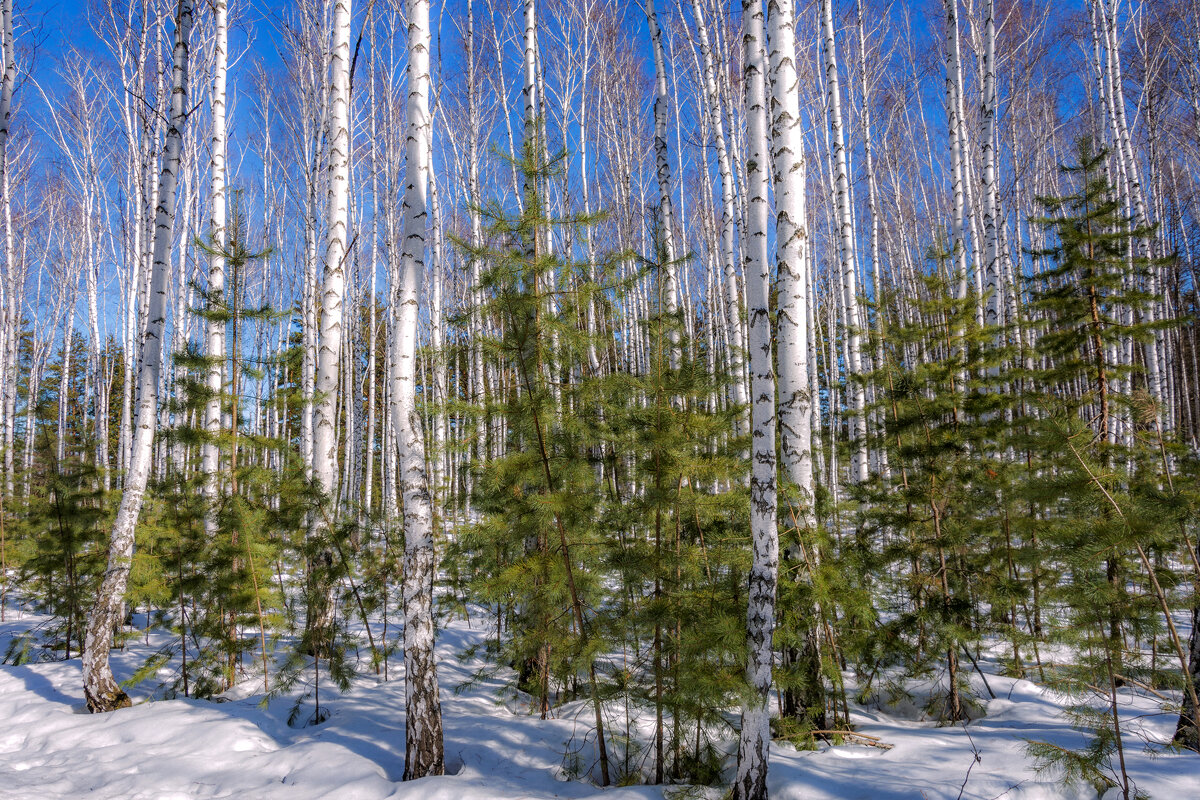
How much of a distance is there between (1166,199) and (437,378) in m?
23.7

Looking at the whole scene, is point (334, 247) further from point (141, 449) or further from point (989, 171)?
point (989, 171)

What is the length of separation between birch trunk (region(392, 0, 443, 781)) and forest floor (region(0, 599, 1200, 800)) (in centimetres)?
28

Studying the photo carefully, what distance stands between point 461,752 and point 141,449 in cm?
410

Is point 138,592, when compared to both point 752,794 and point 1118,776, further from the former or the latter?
point 1118,776

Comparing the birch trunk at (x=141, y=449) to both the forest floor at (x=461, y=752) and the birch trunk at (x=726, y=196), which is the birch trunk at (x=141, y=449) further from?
the birch trunk at (x=726, y=196)

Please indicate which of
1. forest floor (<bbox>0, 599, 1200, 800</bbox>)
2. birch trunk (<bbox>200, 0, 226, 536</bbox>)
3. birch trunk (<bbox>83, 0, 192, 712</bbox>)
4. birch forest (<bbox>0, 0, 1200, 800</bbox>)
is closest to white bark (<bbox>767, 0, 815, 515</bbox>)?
birch forest (<bbox>0, 0, 1200, 800</bbox>)

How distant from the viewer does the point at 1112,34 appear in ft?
32.0

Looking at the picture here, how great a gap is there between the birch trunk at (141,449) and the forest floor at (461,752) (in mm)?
343

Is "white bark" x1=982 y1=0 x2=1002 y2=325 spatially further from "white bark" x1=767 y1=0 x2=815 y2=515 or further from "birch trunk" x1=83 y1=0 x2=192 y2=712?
"birch trunk" x1=83 y1=0 x2=192 y2=712

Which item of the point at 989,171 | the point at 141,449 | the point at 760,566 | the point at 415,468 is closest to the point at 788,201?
the point at 760,566

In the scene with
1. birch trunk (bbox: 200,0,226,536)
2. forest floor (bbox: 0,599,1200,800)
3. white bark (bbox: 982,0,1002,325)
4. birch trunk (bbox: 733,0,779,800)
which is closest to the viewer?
birch trunk (bbox: 733,0,779,800)

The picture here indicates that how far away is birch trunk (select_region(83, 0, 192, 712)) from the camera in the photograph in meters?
5.01

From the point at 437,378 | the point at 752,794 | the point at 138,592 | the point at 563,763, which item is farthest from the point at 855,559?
the point at 437,378

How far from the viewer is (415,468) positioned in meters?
3.84
